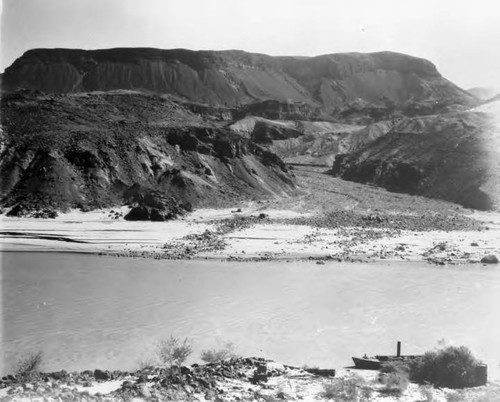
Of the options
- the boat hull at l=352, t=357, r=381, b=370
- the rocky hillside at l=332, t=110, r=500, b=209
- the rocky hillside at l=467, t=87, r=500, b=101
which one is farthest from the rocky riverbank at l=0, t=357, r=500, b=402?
the rocky hillside at l=467, t=87, r=500, b=101

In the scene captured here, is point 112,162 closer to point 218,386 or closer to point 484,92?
point 218,386

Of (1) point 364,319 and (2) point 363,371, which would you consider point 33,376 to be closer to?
(2) point 363,371

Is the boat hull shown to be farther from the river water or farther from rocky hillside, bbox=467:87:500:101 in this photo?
rocky hillside, bbox=467:87:500:101

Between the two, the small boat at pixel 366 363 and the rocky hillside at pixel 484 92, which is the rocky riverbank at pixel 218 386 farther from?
the rocky hillside at pixel 484 92

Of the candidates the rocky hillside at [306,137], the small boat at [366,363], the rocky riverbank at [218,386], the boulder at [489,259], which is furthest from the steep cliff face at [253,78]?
the rocky riverbank at [218,386]

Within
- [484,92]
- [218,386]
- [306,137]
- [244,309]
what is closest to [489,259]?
[244,309]

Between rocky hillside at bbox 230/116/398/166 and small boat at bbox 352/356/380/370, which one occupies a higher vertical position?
rocky hillside at bbox 230/116/398/166

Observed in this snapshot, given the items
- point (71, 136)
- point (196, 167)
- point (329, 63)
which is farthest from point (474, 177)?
point (329, 63)
